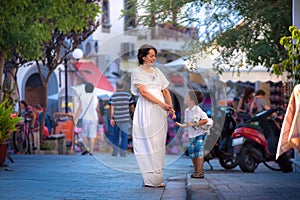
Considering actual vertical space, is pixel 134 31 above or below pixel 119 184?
above

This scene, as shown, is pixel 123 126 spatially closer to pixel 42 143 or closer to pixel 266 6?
pixel 266 6

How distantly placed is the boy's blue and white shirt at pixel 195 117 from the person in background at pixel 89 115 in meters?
4.27

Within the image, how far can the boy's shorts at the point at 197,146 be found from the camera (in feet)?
38.4

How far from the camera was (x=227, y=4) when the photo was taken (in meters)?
15.9

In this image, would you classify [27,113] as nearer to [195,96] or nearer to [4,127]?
[4,127]

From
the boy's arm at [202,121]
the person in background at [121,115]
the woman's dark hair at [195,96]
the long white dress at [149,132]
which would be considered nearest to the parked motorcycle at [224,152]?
the person in background at [121,115]

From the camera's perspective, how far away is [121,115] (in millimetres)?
14625

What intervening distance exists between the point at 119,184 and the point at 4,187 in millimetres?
1617

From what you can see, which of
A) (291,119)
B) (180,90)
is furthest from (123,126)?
(291,119)

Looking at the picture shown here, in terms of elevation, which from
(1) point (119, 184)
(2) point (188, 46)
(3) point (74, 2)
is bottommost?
(1) point (119, 184)

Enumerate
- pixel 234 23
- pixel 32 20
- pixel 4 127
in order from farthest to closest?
pixel 32 20 → pixel 234 23 → pixel 4 127

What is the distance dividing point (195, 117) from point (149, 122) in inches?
62.1

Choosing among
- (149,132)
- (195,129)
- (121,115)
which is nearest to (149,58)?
(149,132)

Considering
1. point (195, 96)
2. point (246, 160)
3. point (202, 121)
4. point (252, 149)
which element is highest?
point (195, 96)
